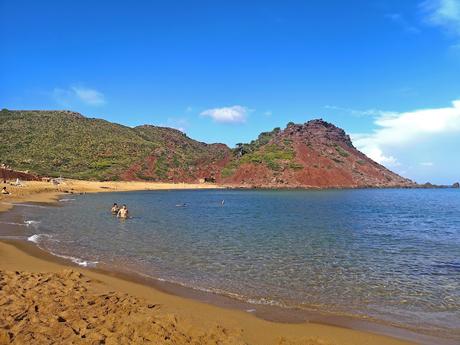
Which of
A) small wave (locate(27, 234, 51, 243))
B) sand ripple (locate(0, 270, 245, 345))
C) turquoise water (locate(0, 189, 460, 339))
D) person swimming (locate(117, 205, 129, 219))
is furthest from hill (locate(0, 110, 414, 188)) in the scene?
sand ripple (locate(0, 270, 245, 345))

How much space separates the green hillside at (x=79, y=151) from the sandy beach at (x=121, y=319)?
121 m

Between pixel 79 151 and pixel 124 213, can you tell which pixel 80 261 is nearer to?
pixel 124 213

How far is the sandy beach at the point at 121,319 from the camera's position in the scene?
9625 mm

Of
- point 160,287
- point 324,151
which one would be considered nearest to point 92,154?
point 324,151

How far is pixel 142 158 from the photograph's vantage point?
164m

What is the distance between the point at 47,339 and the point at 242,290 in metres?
8.24

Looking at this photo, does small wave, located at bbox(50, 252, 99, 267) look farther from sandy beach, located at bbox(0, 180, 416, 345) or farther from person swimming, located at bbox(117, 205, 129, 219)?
person swimming, located at bbox(117, 205, 129, 219)

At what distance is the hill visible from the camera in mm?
140625

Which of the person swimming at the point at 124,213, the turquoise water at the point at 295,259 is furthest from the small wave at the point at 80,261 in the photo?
the person swimming at the point at 124,213

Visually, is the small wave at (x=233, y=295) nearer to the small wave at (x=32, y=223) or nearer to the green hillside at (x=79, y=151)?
the small wave at (x=32, y=223)

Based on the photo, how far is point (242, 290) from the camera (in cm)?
1579

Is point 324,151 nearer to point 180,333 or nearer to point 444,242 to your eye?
point 444,242

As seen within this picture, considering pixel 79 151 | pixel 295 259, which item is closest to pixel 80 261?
pixel 295 259

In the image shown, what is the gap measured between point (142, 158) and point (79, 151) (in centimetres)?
2497
